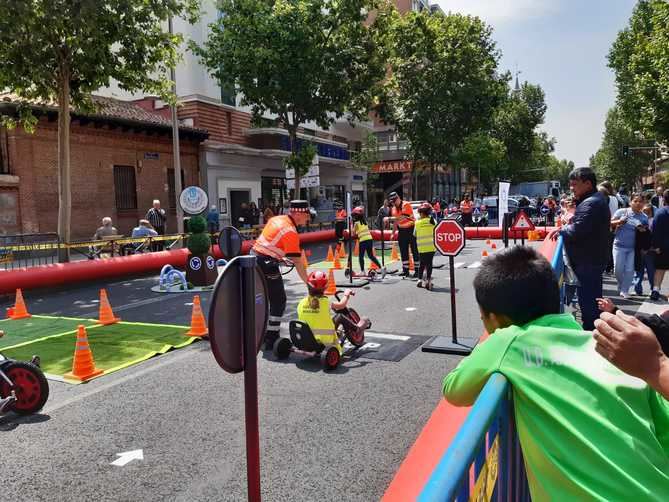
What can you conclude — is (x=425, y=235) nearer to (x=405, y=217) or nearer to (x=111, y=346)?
(x=405, y=217)

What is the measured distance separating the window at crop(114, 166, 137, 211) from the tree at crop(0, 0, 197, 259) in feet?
25.6

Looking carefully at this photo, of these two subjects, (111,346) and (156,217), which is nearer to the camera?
(111,346)

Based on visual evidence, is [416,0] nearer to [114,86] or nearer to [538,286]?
[114,86]

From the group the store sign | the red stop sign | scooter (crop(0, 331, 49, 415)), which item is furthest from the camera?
the store sign

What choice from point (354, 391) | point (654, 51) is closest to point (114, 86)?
point (654, 51)

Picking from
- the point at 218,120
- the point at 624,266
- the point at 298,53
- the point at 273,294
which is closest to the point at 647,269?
the point at 624,266

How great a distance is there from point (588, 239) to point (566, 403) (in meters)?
4.62

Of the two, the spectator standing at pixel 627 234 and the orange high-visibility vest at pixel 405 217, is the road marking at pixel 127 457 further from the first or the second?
the orange high-visibility vest at pixel 405 217

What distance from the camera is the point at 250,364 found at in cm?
232

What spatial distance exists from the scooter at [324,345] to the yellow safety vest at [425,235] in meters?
4.47

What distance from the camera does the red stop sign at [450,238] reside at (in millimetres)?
7273

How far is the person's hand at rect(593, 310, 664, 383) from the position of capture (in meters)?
1.43

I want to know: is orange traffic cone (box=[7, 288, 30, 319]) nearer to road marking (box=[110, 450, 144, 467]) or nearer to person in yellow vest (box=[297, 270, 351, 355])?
person in yellow vest (box=[297, 270, 351, 355])

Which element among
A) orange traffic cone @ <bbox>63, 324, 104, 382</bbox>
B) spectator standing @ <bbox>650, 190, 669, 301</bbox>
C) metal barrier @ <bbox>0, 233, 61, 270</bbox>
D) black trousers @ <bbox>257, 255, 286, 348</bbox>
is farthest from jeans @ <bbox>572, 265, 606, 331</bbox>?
metal barrier @ <bbox>0, 233, 61, 270</bbox>
